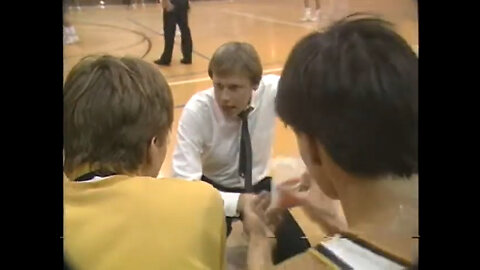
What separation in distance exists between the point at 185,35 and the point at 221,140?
14cm

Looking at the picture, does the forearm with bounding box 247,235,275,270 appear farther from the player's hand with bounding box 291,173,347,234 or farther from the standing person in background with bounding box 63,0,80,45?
the standing person in background with bounding box 63,0,80,45

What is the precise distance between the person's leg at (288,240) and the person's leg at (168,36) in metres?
0.22

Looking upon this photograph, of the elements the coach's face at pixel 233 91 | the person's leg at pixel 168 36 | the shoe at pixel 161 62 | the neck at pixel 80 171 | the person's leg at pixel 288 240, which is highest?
the person's leg at pixel 168 36

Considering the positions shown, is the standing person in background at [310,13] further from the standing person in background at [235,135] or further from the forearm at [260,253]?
the forearm at [260,253]

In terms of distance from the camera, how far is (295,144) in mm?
798

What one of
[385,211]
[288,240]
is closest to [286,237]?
[288,240]

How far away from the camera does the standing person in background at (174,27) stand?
82 centimetres

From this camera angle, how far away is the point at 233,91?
876 millimetres

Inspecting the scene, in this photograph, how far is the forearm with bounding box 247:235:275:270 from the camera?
799mm

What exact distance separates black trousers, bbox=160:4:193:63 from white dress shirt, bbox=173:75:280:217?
0.06 m

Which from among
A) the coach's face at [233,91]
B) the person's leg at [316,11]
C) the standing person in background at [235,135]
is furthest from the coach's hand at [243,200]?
the person's leg at [316,11]

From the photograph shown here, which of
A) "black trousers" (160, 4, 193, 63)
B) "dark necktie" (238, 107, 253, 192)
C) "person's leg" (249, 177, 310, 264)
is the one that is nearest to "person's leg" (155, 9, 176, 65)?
"black trousers" (160, 4, 193, 63)
